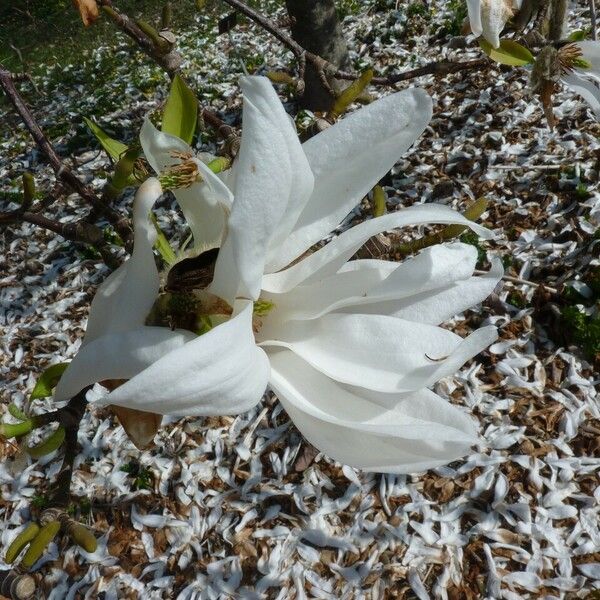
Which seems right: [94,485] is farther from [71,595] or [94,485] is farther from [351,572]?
[351,572]

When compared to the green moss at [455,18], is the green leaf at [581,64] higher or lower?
higher

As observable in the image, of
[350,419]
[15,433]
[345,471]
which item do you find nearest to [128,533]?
[345,471]

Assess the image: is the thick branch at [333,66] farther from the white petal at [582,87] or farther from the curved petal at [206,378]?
the curved petal at [206,378]

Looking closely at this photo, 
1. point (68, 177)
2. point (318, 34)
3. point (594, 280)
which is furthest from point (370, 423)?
point (318, 34)

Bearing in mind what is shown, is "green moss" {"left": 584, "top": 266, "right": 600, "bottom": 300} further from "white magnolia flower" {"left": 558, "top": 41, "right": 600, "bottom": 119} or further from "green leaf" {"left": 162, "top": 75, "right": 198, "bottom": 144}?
"green leaf" {"left": 162, "top": 75, "right": 198, "bottom": 144}

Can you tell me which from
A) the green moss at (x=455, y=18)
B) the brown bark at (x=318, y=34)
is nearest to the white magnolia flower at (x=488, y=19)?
the brown bark at (x=318, y=34)
